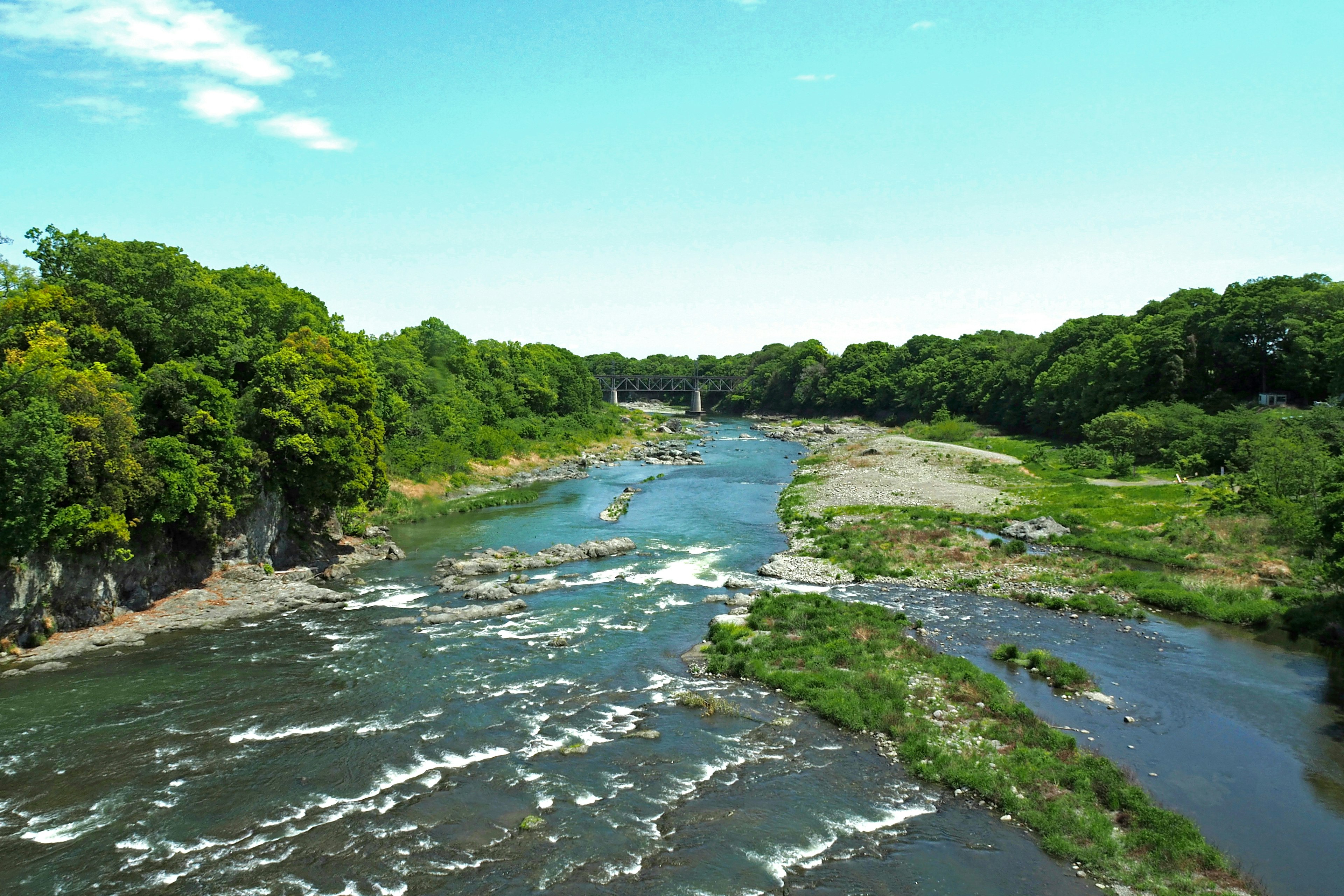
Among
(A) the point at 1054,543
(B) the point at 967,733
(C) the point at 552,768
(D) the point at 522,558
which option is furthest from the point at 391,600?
(A) the point at 1054,543

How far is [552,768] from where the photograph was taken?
21.8 metres

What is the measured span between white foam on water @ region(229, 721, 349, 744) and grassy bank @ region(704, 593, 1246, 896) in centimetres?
1305

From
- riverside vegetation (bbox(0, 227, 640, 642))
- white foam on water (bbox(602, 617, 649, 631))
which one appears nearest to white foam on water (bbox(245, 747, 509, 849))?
white foam on water (bbox(602, 617, 649, 631))

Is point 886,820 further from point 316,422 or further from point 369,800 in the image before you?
point 316,422

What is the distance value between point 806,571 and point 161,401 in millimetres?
32705

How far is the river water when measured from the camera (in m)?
17.4

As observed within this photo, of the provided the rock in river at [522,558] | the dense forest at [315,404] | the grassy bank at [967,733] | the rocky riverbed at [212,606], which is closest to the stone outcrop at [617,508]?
the rock in river at [522,558]

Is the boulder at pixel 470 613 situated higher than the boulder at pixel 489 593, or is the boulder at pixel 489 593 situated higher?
the boulder at pixel 489 593

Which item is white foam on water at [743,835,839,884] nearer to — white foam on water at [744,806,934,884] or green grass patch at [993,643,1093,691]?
white foam on water at [744,806,934,884]

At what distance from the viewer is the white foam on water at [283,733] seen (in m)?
23.1

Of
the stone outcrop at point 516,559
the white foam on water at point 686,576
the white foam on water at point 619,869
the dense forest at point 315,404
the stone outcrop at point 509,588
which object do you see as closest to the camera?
the white foam on water at point 619,869

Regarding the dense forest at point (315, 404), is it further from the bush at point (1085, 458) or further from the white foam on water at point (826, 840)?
the white foam on water at point (826, 840)

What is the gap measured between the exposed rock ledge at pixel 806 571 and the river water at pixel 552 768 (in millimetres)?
6203

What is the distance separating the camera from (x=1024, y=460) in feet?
267
